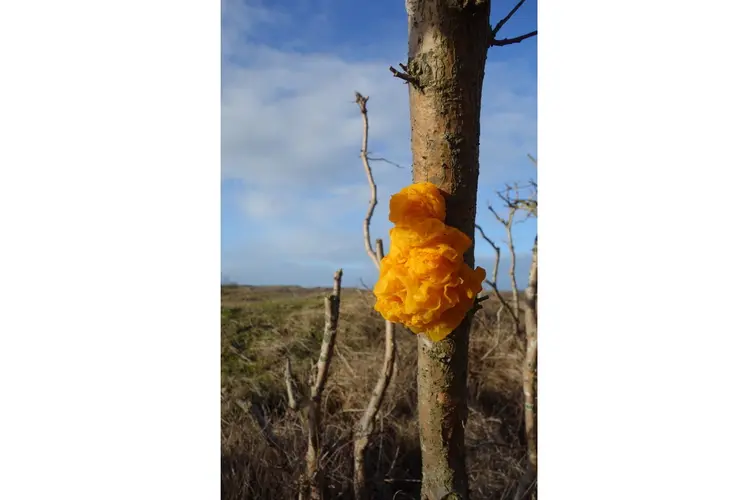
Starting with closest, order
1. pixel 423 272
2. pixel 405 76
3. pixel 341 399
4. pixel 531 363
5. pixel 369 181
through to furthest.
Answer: pixel 423 272
pixel 405 76
pixel 531 363
pixel 369 181
pixel 341 399

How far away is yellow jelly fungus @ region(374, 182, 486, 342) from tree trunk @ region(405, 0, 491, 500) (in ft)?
0.30

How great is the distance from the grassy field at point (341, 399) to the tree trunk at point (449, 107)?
1.27ft

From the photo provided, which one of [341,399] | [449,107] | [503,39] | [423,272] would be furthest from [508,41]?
[341,399]

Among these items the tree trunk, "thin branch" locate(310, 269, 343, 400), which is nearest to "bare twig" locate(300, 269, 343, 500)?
"thin branch" locate(310, 269, 343, 400)

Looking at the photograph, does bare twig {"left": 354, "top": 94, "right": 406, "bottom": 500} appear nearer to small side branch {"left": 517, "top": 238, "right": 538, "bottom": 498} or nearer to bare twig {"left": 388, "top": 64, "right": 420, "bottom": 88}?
small side branch {"left": 517, "top": 238, "right": 538, "bottom": 498}

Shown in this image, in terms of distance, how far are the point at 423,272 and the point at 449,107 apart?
0.30 meters

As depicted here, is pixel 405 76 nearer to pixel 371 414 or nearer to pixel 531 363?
pixel 531 363

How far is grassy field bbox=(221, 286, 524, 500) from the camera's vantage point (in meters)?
1.35

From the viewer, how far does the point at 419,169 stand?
0.85m

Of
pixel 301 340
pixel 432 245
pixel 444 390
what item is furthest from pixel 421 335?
pixel 301 340

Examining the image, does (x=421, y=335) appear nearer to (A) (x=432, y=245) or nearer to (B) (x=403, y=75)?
(A) (x=432, y=245)

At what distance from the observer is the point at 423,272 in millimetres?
695

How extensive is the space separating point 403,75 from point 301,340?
1.46m

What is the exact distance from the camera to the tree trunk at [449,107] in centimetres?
81
